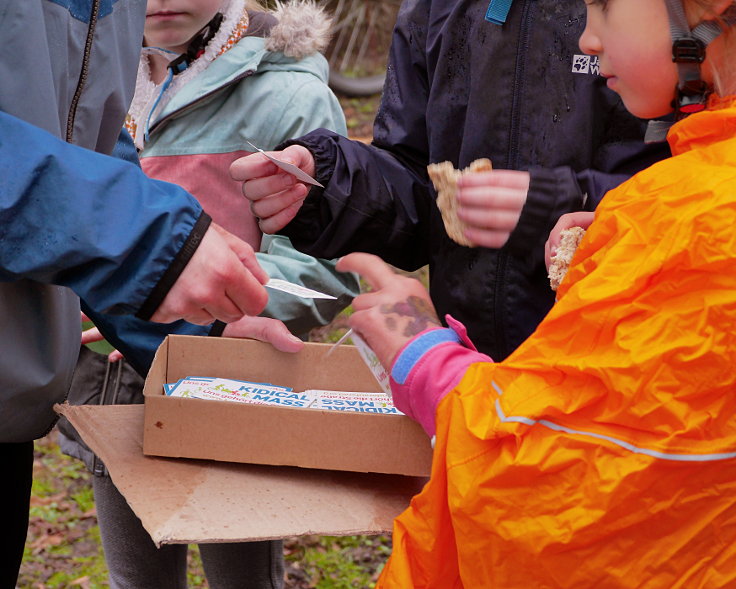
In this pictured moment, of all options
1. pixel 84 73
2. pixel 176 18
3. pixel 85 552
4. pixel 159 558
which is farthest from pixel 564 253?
pixel 85 552

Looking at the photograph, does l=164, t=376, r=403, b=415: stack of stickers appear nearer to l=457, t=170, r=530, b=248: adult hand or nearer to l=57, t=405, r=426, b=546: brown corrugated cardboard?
l=57, t=405, r=426, b=546: brown corrugated cardboard

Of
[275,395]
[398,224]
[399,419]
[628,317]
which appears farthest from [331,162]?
[628,317]

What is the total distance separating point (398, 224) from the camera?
2229 millimetres

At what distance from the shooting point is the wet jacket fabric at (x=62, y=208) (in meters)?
1.33

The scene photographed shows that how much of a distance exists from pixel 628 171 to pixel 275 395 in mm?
931

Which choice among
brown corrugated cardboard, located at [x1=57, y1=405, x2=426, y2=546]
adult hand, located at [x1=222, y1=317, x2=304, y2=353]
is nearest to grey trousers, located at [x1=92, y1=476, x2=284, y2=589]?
adult hand, located at [x1=222, y1=317, x2=304, y2=353]

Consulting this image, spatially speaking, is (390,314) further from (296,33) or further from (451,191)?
(296,33)

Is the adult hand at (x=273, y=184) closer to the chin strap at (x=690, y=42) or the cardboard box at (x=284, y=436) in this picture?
the cardboard box at (x=284, y=436)

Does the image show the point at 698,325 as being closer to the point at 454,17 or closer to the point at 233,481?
the point at 233,481

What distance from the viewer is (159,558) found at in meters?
2.57

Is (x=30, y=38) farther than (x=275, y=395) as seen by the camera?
No

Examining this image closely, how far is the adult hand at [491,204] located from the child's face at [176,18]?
1.26 metres

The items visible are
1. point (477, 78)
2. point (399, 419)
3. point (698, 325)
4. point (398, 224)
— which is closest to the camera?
point (698, 325)

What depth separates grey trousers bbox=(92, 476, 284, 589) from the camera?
2488mm
